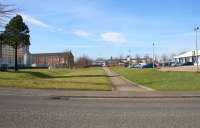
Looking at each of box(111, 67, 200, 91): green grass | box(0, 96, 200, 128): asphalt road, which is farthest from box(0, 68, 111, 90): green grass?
box(0, 96, 200, 128): asphalt road

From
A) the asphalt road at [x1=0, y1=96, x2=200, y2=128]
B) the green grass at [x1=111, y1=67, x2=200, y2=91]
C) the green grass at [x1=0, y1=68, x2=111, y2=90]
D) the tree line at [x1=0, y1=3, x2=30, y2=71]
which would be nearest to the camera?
the asphalt road at [x1=0, y1=96, x2=200, y2=128]

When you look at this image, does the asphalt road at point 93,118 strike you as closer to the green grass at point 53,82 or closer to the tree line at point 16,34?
the green grass at point 53,82

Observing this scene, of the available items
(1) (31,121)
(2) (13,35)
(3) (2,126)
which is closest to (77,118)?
(1) (31,121)

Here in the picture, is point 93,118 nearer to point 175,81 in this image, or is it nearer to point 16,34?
point 175,81

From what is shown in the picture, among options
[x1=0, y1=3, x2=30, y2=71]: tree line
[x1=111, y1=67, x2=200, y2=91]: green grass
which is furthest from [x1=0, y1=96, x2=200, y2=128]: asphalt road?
[x1=0, y1=3, x2=30, y2=71]: tree line

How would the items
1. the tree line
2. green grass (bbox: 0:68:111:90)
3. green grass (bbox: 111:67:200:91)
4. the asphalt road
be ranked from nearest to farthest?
the asphalt road < green grass (bbox: 0:68:111:90) < green grass (bbox: 111:67:200:91) < the tree line

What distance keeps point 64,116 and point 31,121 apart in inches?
60.9

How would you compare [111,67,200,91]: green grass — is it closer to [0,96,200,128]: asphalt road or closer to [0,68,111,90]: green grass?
[0,68,111,90]: green grass

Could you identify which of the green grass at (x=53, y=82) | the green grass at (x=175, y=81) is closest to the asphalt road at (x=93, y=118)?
the green grass at (x=53, y=82)

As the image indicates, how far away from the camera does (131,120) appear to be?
1334cm

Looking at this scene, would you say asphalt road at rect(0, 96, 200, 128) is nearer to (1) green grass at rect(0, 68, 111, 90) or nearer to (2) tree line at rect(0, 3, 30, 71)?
(1) green grass at rect(0, 68, 111, 90)

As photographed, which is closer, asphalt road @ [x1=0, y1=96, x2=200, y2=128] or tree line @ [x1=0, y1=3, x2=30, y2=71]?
asphalt road @ [x1=0, y1=96, x2=200, y2=128]

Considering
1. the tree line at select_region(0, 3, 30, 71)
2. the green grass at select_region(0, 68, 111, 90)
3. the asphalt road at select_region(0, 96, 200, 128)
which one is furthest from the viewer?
the tree line at select_region(0, 3, 30, 71)

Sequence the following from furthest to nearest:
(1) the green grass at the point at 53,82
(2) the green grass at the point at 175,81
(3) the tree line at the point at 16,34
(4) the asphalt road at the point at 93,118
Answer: (3) the tree line at the point at 16,34, (2) the green grass at the point at 175,81, (1) the green grass at the point at 53,82, (4) the asphalt road at the point at 93,118
